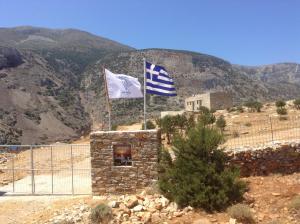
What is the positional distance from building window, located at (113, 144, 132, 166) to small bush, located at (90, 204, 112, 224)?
117 inches

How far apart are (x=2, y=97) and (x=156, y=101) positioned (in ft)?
111

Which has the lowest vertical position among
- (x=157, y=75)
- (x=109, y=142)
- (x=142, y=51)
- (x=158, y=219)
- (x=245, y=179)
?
(x=158, y=219)

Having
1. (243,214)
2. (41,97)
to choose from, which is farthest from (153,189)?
(41,97)

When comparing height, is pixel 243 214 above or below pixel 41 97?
below

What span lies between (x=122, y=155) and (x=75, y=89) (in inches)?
4026

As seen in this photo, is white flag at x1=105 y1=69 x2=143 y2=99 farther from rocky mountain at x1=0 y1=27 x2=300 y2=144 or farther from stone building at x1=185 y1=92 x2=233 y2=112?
rocky mountain at x1=0 y1=27 x2=300 y2=144

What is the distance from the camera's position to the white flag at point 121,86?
1697 centimetres

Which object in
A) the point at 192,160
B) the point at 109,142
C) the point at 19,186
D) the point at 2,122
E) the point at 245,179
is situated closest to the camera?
the point at 192,160

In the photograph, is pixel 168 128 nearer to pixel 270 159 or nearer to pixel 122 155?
pixel 122 155

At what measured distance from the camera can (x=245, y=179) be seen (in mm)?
14438

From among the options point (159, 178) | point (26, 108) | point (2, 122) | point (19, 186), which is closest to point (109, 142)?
point (159, 178)

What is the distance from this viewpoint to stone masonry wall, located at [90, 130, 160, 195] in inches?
605

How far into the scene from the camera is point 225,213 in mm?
12320

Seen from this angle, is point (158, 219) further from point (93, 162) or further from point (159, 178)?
point (93, 162)
